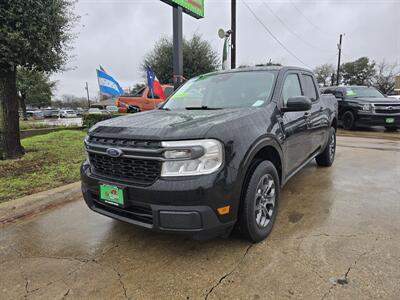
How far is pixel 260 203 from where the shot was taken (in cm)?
265

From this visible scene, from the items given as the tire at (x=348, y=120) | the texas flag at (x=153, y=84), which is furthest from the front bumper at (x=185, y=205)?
the tire at (x=348, y=120)

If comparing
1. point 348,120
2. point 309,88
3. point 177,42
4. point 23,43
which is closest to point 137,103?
point 177,42

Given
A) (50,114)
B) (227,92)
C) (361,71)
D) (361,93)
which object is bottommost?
(50,114)

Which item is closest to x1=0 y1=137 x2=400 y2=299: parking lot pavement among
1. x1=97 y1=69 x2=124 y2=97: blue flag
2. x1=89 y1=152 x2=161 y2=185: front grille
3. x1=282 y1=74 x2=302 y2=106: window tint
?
x1=89 y1=152 x2=161 y2=185: front grille

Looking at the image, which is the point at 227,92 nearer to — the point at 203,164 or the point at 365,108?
the point at 203,164

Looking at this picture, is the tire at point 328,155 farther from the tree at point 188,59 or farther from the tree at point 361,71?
the tree at point 361,71

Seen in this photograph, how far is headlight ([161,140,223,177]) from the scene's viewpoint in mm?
2088

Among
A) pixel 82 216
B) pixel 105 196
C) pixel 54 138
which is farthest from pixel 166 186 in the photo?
pixel 54 138

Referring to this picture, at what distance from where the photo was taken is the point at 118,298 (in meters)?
2.00

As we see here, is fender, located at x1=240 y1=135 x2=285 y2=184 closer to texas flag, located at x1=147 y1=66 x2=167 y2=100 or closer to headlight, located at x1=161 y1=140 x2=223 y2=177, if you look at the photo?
headlight, located at x1=161 y1=140 x2=223 y2=177

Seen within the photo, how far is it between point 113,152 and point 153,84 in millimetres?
6802

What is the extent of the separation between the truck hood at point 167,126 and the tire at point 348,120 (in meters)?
9.91

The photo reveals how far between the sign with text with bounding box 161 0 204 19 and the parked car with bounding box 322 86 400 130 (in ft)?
21.3

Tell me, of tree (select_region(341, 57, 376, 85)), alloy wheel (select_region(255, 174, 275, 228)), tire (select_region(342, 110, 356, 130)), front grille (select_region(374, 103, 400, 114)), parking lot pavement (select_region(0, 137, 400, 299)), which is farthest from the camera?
tree (select_region(341, 57, 376, 85))
